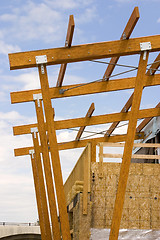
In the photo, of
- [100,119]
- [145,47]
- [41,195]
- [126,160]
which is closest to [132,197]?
[126,160]

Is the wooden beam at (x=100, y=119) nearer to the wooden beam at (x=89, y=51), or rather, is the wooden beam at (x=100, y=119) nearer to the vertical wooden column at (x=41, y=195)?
the vertical wooden column at (x=41, y=195)

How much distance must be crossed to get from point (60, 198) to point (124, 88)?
6.30m

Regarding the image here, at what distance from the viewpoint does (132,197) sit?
479 inches

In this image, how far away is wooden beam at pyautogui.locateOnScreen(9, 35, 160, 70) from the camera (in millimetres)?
10366

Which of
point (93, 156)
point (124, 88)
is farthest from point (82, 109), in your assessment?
point (93, 156)

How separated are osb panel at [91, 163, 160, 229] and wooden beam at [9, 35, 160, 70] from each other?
351 cm

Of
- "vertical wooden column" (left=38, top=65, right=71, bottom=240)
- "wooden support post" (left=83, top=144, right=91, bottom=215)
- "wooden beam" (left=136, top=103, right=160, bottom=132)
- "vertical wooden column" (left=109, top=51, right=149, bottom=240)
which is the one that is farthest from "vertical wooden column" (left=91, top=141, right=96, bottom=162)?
"wooden beam" (left=136, top=103, right=160, bottom=132)

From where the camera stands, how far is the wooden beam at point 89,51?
408 inches

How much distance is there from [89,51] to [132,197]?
459cm

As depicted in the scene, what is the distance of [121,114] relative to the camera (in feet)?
58.6

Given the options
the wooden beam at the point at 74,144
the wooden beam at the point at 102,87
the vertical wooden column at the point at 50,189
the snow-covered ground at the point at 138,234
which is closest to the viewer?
the vertical wooden column at the point at 50,189

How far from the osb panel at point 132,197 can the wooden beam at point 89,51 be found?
3.51m

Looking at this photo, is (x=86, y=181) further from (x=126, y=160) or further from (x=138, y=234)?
(x=126, y=160)

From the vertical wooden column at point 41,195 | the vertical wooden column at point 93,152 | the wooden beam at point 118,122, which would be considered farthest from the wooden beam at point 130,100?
the vertical wooden column at point 41,195
